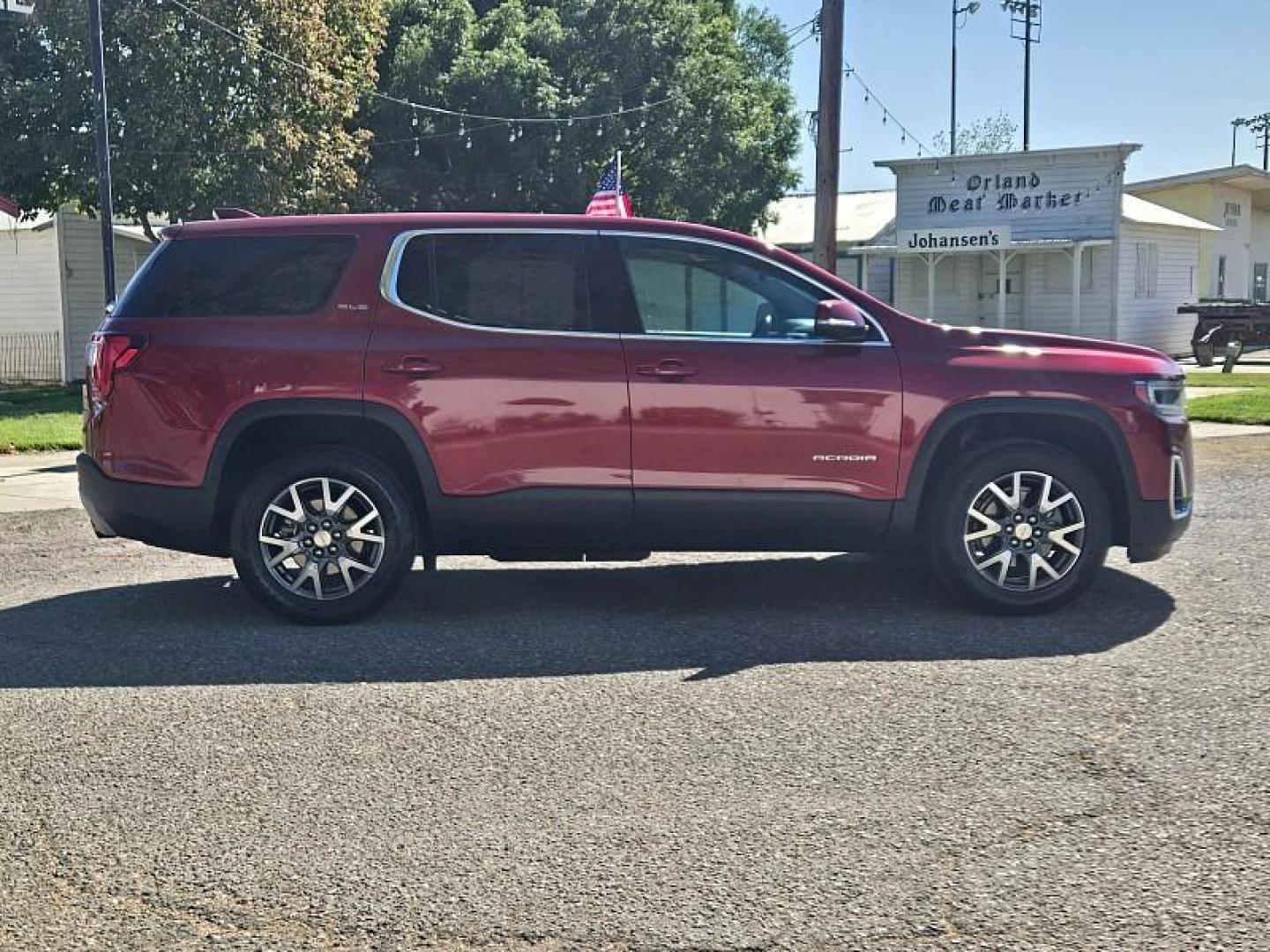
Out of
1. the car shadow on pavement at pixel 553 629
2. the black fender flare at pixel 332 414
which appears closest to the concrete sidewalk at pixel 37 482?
the car shadow on pavement at pixel 553 629

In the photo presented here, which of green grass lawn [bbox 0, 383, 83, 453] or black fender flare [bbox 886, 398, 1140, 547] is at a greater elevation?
black fender flare [bbox 886, 398, 1140, 547]

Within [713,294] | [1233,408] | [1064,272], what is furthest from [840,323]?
[1064,272]

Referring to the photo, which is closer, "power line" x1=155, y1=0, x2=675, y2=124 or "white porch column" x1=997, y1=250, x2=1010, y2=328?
"power line" x1=155, y1=0, x2=675, y2=124

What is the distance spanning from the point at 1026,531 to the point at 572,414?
2.22m

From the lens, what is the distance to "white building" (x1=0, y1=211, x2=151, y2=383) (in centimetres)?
2597

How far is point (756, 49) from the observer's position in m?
52.7

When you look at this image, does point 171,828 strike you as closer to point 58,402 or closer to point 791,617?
point 791,617

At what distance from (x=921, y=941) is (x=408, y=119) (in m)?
29.9

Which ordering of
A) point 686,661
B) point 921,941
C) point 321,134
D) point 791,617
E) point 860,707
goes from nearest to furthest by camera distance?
point 921,941, point 860,707, point 686,661, point 791,617, point 321,134

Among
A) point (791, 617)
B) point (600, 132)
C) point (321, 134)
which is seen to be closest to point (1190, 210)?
point (600, 132)

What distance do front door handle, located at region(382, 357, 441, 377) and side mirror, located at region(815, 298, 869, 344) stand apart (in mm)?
1773

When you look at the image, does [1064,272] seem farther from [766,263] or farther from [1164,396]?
[766,263]

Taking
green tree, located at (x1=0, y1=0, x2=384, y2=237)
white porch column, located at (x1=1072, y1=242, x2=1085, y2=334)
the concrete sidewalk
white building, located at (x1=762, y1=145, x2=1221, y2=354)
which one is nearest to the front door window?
the concrete sidewalk

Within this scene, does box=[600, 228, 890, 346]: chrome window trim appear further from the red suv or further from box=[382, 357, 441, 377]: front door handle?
box=[382, 357, 441, 377]: front door handle
